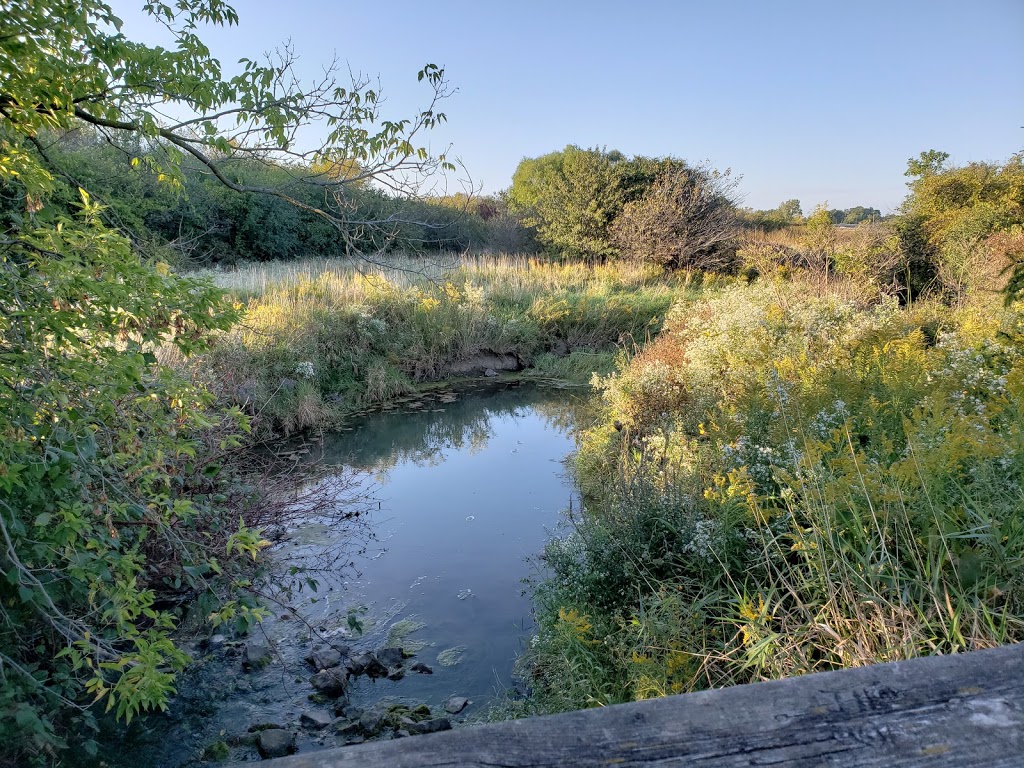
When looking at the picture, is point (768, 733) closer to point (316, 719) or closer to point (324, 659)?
point (316, 719)

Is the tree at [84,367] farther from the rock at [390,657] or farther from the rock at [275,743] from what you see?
the rock at [390,657]

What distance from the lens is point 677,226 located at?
20.5 m

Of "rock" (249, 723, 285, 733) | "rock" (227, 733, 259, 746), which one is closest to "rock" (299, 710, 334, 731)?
"rock" (249, 723, 285, 733)

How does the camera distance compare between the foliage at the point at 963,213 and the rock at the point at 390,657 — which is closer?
the rock at the point at 390,657

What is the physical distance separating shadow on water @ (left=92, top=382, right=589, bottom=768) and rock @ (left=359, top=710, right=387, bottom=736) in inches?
6.6

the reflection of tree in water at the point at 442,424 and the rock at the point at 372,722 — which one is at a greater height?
the reflection of tree in water at the point at 442,424

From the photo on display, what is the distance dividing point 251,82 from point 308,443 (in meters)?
6.46

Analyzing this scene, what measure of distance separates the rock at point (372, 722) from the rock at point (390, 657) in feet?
1.78

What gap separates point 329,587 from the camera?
18.0 ft

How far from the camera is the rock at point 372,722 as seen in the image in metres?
3.71

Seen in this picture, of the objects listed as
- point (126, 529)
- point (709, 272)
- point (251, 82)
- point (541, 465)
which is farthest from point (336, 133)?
point (709, 272)

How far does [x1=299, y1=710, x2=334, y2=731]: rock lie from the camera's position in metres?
3.80

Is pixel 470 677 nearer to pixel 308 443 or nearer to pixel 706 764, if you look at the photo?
pixel 706 764

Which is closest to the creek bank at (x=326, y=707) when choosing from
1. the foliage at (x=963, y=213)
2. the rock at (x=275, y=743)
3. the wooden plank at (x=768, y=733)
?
the rock at (x=275, y=743)
